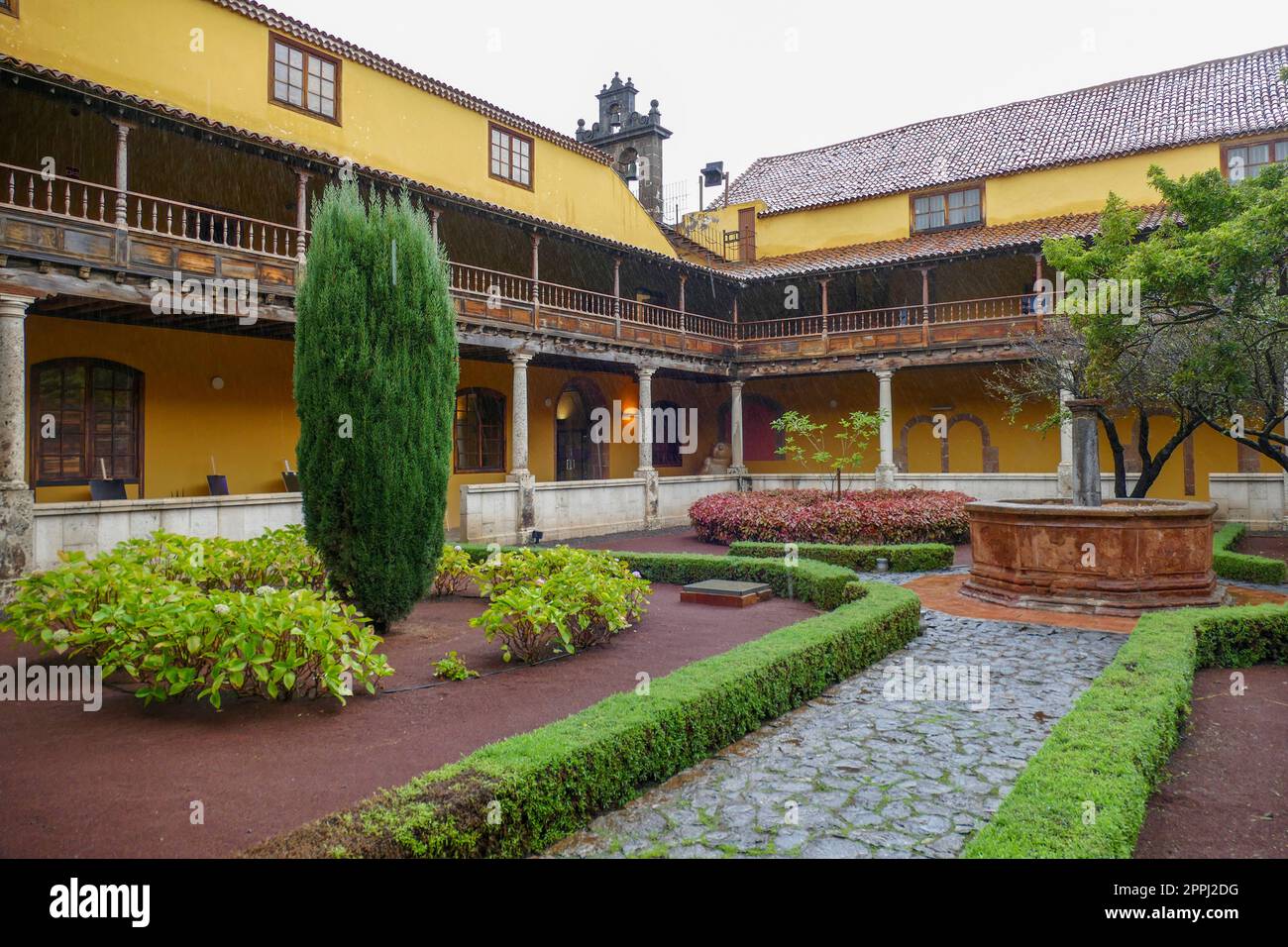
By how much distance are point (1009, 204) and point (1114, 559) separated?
1794 cm

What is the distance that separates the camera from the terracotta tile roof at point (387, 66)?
1505 centimetres

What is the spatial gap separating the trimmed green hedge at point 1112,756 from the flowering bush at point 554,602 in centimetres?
367

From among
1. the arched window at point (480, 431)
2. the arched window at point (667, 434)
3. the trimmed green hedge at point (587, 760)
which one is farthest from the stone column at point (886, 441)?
the trimmed green hedge at point (587, 760)

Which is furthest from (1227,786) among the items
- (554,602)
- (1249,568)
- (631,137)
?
(631,137)

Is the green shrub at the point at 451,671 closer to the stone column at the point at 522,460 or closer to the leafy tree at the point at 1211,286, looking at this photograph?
the leafy tree at the point at 1211,286

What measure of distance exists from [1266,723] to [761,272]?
799 inches

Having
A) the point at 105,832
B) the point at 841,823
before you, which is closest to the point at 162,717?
the point at 105,832

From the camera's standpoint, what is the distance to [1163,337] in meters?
13.8

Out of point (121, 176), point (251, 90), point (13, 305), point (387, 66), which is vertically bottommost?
point (13, 305)

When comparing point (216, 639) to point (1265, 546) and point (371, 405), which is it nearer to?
point (371, 405)

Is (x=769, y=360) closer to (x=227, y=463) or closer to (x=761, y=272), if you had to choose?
(x=761, y=272)

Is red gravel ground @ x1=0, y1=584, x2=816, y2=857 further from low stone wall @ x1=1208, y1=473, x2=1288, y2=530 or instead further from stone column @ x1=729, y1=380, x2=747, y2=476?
stone column @ x1=729, y1=380, x2=747, y2=476

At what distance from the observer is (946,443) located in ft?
80.9

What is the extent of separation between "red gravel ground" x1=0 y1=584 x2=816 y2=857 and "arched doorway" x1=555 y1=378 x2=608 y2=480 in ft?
51.5
